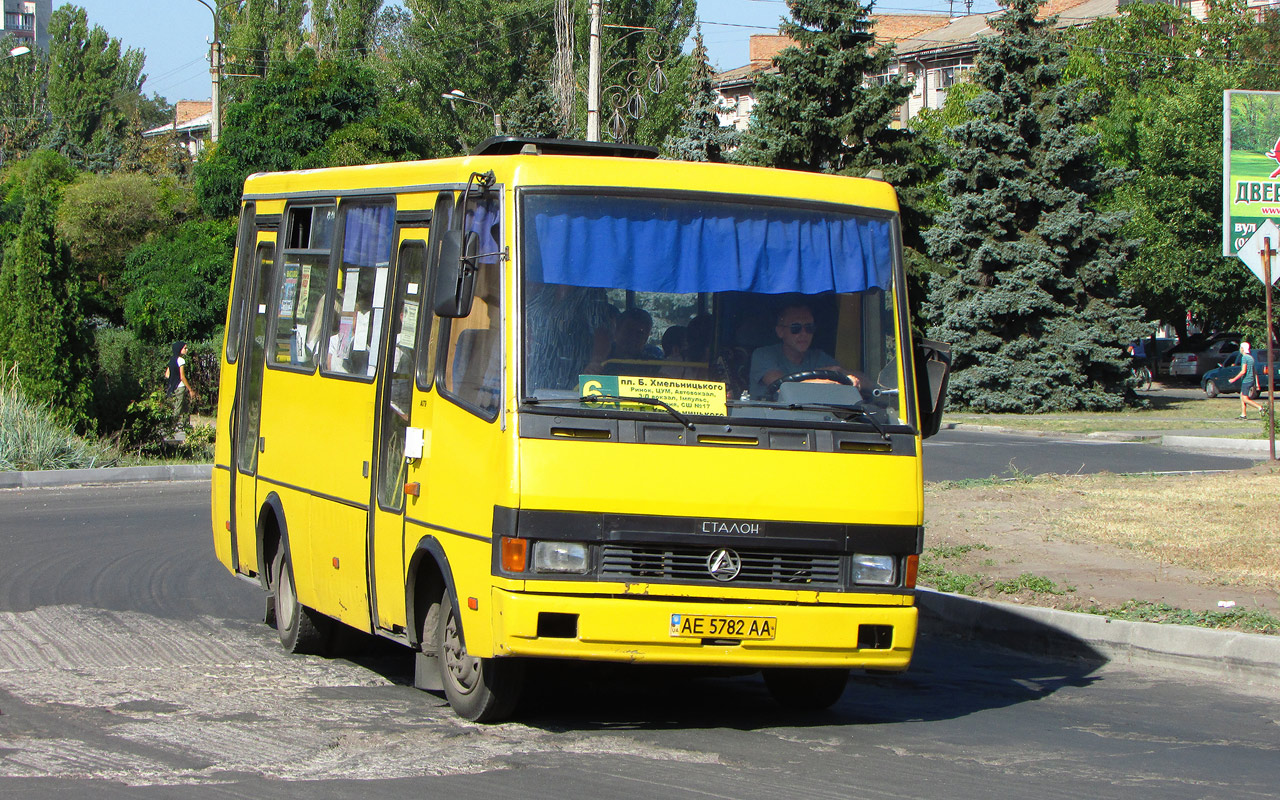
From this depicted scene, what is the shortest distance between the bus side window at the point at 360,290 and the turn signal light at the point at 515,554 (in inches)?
78.2

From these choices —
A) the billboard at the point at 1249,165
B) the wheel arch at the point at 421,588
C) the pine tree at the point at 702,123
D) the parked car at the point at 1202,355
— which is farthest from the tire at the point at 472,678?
the parked car at the point at 1202,355

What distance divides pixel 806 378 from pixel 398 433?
85.4 inches

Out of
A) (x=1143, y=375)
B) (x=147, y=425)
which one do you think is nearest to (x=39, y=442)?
(x=147, y=425)

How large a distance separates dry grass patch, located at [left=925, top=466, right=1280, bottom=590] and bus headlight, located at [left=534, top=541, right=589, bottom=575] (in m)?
6.56

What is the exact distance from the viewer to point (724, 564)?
266 inches

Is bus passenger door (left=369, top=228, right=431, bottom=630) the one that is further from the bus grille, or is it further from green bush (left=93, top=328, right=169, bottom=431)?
green bush (left=93, top=328, right=169, bottom=431)

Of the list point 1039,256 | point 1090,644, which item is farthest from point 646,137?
point 1090,644

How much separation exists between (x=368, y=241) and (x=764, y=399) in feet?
9.12

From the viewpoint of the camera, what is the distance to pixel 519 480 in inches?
256

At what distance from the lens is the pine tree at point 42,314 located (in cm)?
2072

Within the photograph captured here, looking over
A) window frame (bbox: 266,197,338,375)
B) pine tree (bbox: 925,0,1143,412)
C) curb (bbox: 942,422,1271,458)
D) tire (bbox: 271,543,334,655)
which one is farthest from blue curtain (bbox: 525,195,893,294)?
pine tree (bbox: 925,0,1143,412)

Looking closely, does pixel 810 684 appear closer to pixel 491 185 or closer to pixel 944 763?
pixel 944 763

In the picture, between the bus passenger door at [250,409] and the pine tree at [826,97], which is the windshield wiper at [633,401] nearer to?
the bus passenger door at [250,409]

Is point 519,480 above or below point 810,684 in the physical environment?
above
